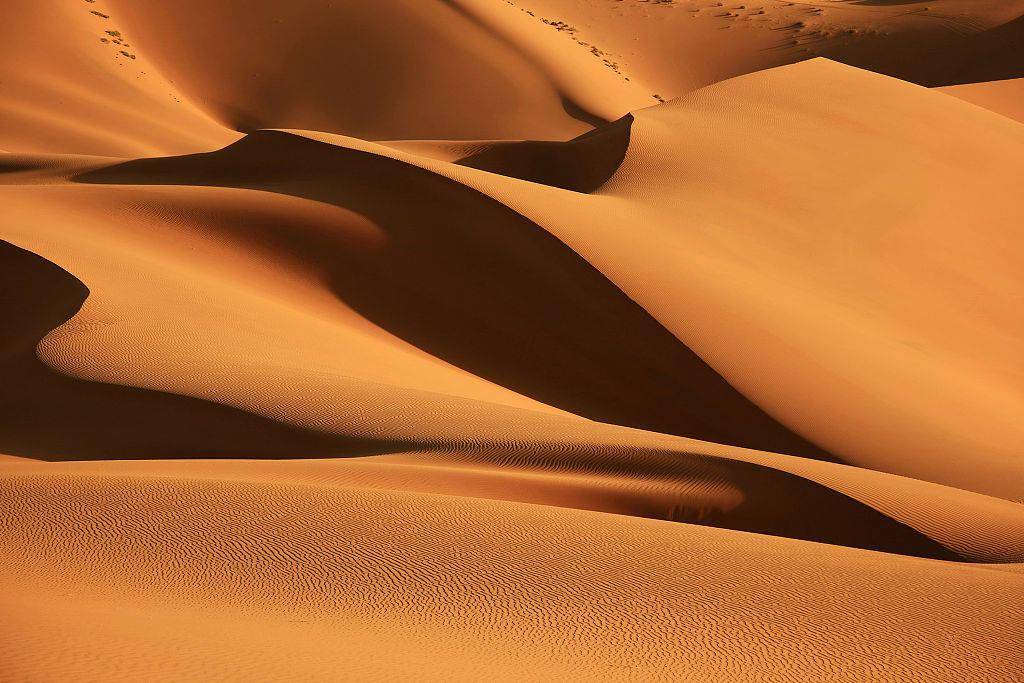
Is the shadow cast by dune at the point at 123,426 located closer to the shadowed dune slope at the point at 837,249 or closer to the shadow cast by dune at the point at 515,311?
the shadow cast by dune at the point at 515,311

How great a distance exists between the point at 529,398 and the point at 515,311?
1165 mm

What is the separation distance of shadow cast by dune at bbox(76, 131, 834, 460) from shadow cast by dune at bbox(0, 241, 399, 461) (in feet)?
10.3

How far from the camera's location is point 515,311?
31.4ft

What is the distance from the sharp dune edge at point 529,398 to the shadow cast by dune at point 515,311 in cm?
3

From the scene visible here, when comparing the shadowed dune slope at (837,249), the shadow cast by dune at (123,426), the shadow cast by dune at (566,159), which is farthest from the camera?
the shadow cast by dune at (566,159)

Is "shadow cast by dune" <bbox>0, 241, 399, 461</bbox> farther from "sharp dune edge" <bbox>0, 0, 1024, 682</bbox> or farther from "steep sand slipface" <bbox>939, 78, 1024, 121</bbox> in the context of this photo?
"steep sand slipface" <bbox>939, 78, 1024, 121</bbox>

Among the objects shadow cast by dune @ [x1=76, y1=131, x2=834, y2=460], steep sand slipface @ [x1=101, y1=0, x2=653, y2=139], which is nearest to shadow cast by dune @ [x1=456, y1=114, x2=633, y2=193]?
shadow cast by dune @ [x1=76, y1=131, x2=834, y2=460]

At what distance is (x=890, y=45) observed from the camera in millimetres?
29219

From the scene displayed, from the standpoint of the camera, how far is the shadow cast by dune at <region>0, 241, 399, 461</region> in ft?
19.0

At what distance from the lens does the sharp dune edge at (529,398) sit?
3.35 m

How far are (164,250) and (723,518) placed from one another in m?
6.30

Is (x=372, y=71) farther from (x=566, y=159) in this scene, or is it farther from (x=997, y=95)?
(x=566, y=159)

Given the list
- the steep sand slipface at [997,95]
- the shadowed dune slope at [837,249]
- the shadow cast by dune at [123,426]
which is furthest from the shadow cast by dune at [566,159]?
the steep sand slipface at [997,95]

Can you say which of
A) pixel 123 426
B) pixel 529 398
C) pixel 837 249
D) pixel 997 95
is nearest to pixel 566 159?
pixel 837 249
